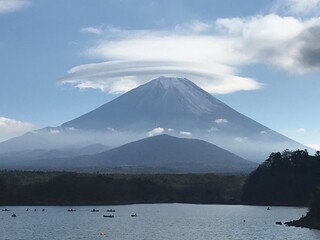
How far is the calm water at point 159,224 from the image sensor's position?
54.1 metres

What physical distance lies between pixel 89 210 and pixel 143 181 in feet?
55.4

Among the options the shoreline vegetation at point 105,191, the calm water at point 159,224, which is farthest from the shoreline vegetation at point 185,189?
the calm water at point 159,224

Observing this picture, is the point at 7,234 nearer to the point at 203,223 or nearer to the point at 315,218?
the point at 203,223

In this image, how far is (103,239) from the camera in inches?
2034

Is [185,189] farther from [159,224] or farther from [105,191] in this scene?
[159,224]

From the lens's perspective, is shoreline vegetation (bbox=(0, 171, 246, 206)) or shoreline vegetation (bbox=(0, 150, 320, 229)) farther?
shoreline vegetation (bbox=(0, 171, 246, 206))

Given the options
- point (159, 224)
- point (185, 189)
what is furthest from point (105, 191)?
point (159, 224)

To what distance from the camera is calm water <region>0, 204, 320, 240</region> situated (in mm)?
54125

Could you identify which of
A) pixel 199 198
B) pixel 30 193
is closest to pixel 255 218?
pixel 199 198

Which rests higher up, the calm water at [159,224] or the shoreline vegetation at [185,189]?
the shoreline vegetation at [185,189]

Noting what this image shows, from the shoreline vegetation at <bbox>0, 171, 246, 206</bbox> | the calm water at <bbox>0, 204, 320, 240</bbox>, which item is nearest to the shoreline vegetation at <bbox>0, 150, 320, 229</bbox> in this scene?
the shoreline vegetation at <bbox>0, 171, 246, 206</bbox>

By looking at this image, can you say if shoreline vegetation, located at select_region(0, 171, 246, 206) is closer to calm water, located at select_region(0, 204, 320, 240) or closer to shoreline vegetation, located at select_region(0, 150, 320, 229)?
shoreline vegetation, located at select_region(0, 150, 320, 229)

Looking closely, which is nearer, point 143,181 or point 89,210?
point 89,210

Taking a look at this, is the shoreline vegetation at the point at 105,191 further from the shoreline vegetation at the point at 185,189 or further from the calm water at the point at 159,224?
the calm water at the point at 159,224
